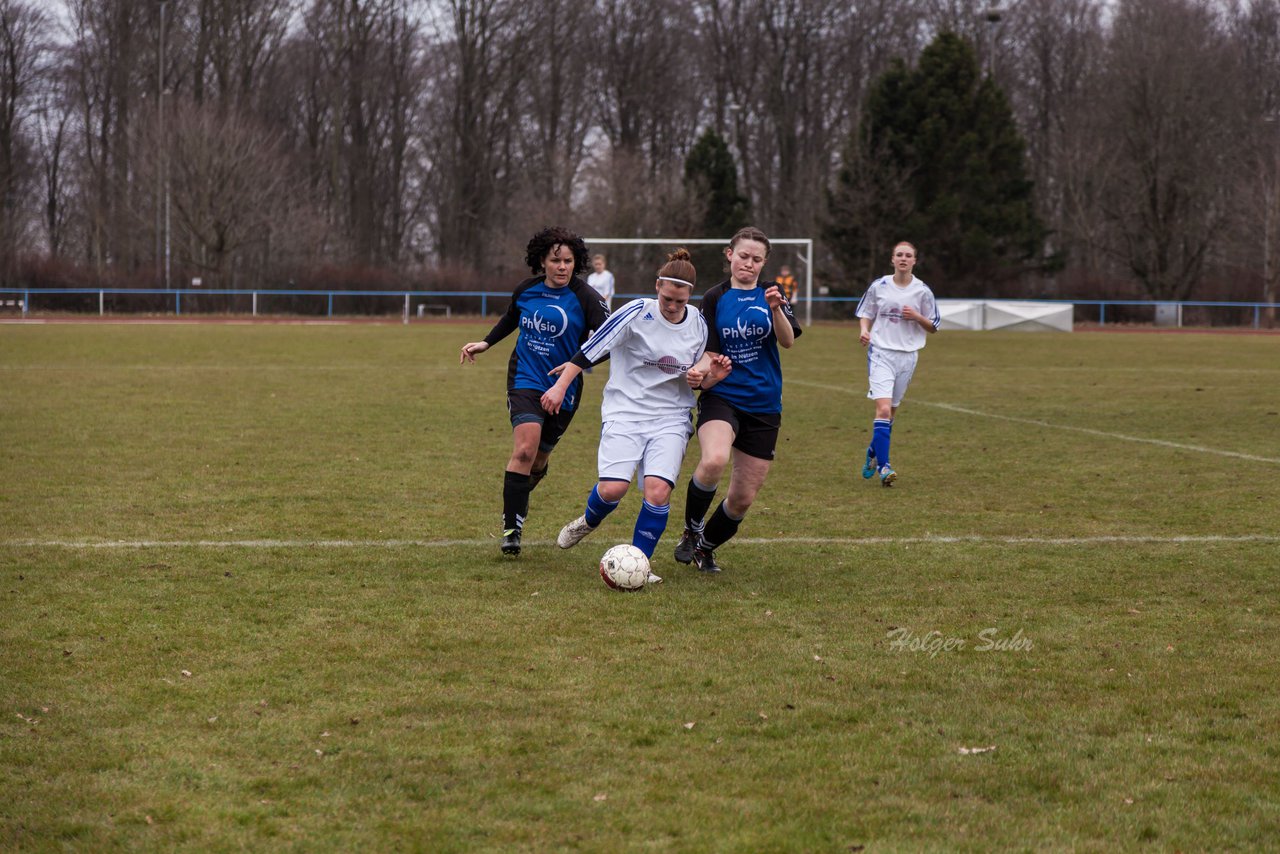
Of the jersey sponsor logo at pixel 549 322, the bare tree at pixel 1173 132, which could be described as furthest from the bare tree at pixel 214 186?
the jersey sponsor logo at pixel 549 322

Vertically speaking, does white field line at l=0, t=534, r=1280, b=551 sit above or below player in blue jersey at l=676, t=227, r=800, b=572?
below

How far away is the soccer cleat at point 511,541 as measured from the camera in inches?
292

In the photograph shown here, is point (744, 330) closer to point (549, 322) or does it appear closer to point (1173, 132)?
point (549, 322)

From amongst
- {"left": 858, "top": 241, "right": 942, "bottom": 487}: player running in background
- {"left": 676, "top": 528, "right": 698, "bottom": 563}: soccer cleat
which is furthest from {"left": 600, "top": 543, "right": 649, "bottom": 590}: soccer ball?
{"left": 858, "top": 241, "right": 942, "bottom": 487}: player running in background

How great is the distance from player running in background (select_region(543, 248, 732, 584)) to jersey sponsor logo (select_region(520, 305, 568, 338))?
67cm

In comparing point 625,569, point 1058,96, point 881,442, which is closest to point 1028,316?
point 1058,96

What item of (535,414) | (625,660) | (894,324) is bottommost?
(625,660)

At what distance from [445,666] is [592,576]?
1.80 meters

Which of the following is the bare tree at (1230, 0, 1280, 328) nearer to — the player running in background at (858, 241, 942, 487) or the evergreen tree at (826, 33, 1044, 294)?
the evergreen tree at (826, 33, 1044, 294)

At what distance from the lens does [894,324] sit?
37.8 ft

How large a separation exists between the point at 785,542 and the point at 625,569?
1751 millimetres

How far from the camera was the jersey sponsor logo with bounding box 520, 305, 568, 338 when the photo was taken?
25.1 ft

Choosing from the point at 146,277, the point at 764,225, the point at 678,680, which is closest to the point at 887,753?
the point at 678,680

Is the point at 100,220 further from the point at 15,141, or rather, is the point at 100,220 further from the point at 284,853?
the point at 284,853
